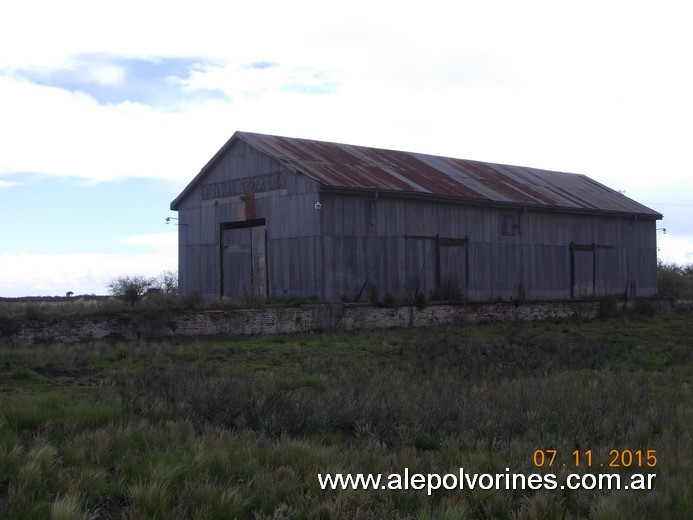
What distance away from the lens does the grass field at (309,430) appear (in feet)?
23.9

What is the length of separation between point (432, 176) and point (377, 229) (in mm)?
5667

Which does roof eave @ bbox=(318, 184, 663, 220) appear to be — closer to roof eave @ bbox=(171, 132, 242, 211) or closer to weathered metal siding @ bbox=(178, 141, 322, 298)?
weathered metal siding @ bbox=(178, 141, 322, 298)

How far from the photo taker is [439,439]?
10000 millimetres

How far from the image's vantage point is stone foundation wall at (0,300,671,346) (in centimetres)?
1947

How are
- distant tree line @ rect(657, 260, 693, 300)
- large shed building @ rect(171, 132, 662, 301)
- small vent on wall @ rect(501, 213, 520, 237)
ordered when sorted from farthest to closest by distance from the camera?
distant tree line @ rect(657, 260, 693, 300), small vent on wall @ rect(501, 213, 520, 237), large shed building @ rect(171, 132, 662, 301)

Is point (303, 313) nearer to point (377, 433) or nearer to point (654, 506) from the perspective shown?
point (377, 433)

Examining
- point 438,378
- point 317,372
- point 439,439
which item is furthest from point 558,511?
point 317,372

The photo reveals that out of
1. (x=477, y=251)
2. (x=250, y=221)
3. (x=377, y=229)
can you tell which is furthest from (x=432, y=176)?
(x=250, y=221)

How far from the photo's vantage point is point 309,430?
10508mm

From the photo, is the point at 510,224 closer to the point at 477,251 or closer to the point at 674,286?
the point at 477,251

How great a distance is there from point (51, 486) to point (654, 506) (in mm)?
5566

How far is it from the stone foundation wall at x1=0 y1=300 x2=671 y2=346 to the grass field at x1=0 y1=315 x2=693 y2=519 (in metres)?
1.33

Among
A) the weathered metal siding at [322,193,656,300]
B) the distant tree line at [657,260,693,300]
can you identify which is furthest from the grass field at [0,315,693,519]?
the distant tree line at [657,260,693,300]
